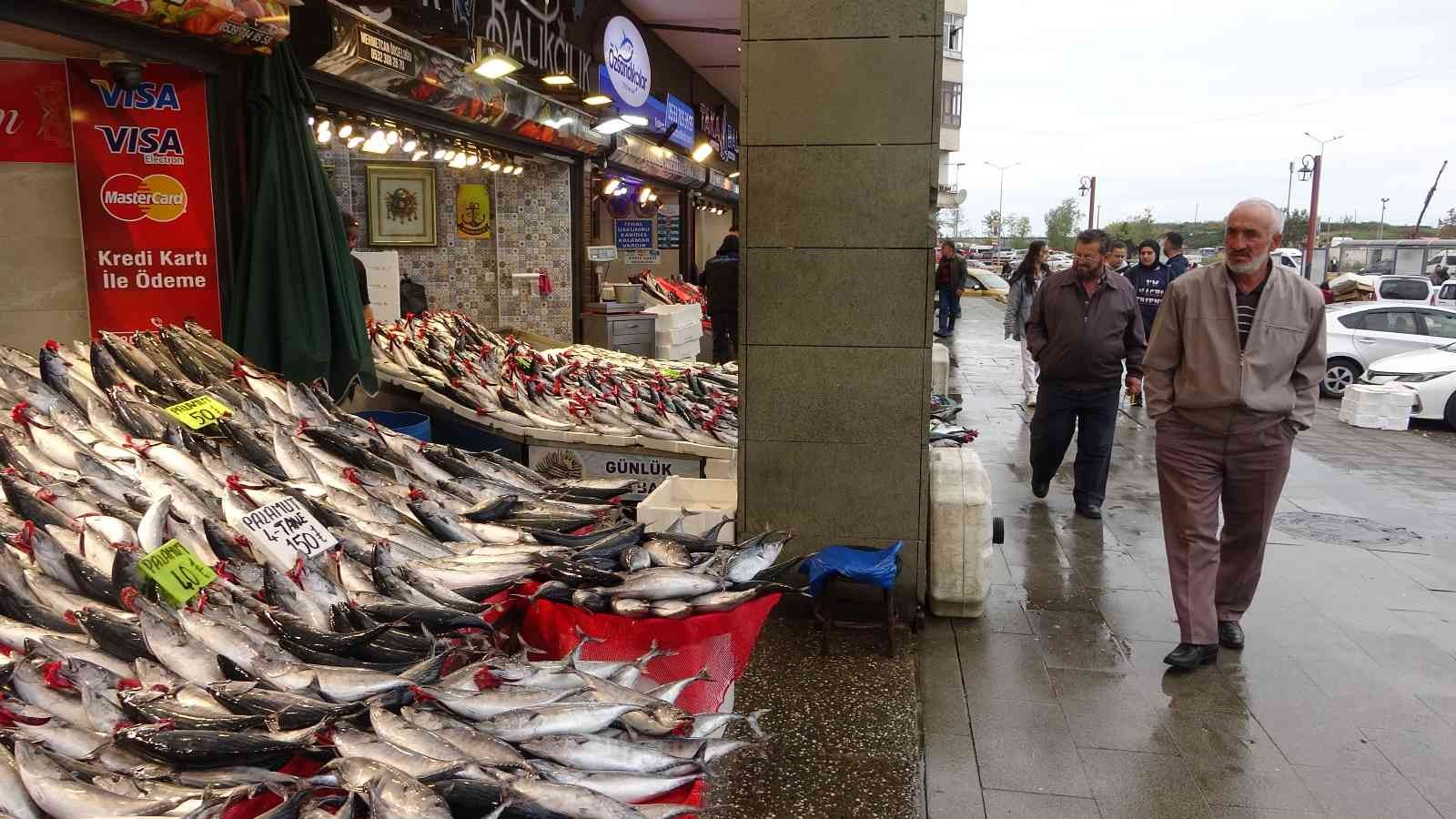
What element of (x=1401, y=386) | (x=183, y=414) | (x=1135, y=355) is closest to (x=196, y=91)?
(x=183, y=414)

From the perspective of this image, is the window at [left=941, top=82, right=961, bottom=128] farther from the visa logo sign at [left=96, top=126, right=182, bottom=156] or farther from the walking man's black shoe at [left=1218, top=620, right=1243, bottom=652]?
the visa logo sign at [left=96, top=126, right=182, bottom=156]

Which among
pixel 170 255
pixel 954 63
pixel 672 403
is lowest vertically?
pixel 672 403

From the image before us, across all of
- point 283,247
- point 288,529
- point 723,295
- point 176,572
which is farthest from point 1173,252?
point 176,572

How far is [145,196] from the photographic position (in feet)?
20.2

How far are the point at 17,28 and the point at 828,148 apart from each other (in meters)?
4.20

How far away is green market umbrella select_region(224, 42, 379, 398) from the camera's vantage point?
20.2 feet

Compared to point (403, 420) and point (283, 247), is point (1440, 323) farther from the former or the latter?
point (283, 247)

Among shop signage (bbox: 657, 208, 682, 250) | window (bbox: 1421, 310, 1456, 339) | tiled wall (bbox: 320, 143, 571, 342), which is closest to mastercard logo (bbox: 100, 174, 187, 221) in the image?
tiled wall (bbox: 320, 143, 571, 342)

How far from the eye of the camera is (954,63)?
5734cm

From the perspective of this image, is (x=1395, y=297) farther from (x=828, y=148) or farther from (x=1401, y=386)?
(x=828, y=148)

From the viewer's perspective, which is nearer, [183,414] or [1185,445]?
[183,414]

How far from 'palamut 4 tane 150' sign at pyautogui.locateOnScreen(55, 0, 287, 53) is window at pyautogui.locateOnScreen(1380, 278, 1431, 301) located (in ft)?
90.9

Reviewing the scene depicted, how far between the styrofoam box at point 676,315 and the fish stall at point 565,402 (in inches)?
176

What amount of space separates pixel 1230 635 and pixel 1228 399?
1.42m
